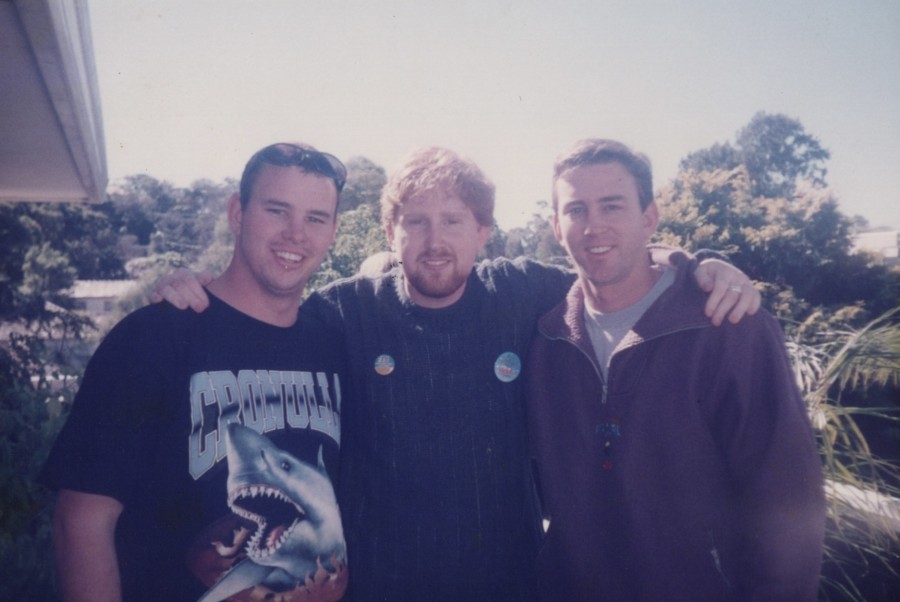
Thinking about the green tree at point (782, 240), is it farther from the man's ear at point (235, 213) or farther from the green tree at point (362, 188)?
the man's ear at point (235, 213)

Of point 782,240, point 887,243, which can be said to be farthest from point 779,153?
point 782,240

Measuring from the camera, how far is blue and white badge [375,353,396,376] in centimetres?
268

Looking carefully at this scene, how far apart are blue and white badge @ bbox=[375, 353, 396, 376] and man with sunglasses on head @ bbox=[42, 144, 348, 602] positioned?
283 millimetres

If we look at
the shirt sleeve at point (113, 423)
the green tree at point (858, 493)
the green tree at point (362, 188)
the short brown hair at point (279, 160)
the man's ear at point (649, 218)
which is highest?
the green tree at point (362, 188)

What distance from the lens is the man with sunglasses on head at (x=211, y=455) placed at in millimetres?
1827

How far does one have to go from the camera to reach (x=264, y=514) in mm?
2061

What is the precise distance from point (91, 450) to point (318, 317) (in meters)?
1.22

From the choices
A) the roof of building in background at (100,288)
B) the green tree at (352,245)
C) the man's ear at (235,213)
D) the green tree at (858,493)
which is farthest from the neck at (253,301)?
the roof of building in background at (100,288)

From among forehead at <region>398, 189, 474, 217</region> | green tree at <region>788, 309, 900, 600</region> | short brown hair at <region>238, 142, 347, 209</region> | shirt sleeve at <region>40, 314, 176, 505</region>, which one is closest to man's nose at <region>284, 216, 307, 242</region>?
short brown hair at <region>238, 142, 347, 209</region>

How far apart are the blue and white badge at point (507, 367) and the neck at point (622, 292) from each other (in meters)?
0.48

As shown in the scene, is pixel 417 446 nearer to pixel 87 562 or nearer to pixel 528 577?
pixel 528 577

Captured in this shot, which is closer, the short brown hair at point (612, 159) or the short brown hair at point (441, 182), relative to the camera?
the short brown hair at point (612, 159)

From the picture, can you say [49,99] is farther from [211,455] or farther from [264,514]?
[264,514]

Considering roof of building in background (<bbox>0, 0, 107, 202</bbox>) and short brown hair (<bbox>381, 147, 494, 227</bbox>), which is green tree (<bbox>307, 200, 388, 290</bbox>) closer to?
roof of building in background (<bbox>0, 0, 107, 202</bbox>)
